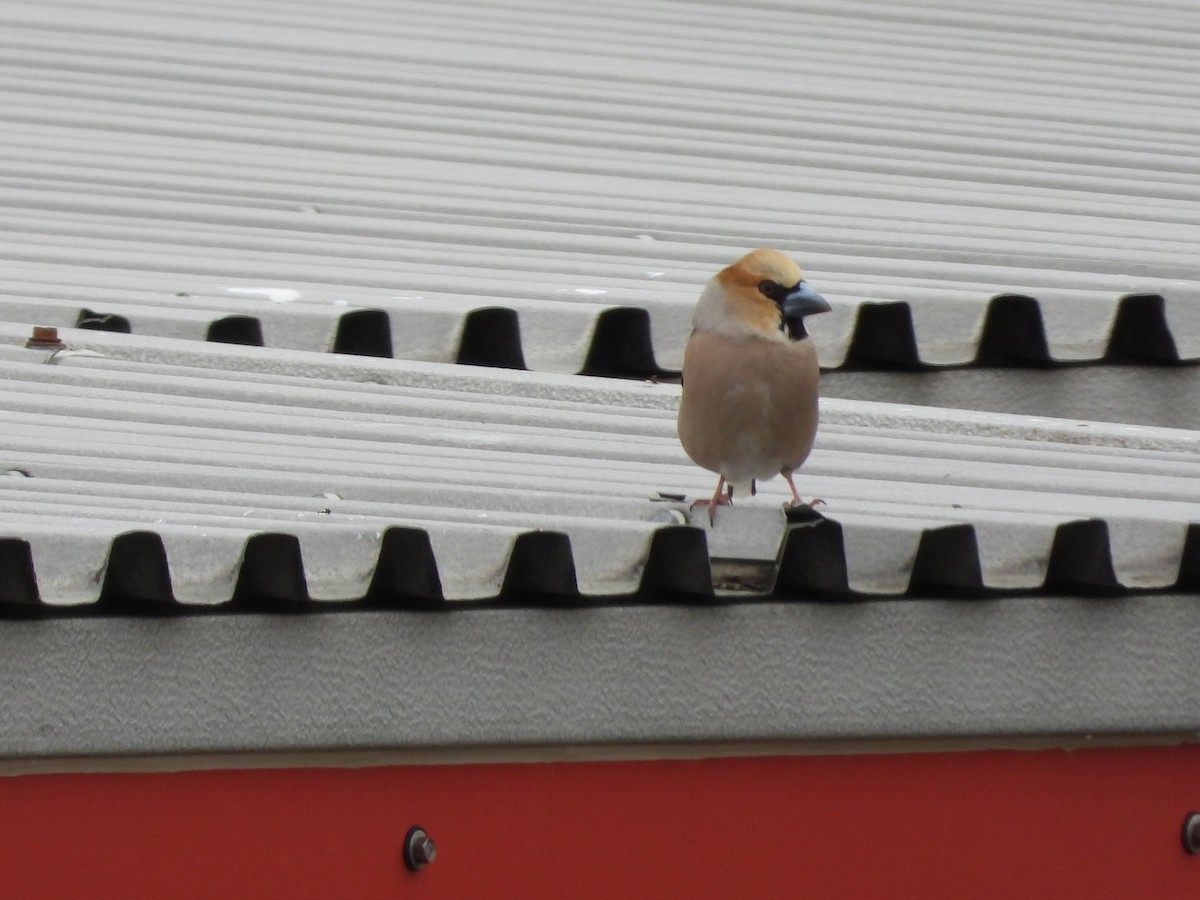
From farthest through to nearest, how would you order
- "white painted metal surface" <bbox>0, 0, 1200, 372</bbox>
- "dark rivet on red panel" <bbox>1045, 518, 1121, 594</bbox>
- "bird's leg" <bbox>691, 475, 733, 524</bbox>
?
"white painted metal surface" <bbox>0, 0, 1200, 372</bbox>, "bird's leg" <bbox>691, 475, 733, 524</bbox>, "dark rivet on red panel" <bbox>1045, 518, 1121, 594</bbox>

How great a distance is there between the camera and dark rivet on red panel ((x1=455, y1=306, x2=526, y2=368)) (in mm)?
4316

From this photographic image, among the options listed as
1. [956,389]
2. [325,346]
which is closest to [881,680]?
[956,389]

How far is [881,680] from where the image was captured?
2.93 metres

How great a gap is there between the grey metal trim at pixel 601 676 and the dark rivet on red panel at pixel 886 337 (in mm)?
1352

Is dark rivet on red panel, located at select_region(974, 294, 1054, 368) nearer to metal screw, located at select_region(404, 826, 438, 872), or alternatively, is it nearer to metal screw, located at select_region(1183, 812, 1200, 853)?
metal screw, located at select_region(1183, 812, 1200, 853)

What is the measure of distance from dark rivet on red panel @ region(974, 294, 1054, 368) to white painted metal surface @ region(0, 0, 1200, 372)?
0.06 metres

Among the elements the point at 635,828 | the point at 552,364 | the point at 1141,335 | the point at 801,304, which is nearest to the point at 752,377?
the point at 801,304

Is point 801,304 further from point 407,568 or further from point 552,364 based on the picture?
Result: point 552,364

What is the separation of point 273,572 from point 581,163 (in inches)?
145

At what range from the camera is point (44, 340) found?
401cm

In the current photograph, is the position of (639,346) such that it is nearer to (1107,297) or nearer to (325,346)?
(325,346)

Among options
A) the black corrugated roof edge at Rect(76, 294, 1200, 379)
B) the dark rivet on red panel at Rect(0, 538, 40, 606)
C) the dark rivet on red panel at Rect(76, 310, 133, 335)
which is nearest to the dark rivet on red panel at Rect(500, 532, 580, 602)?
the dark rivet on red panel at Rect(0, 538, 40, 606)

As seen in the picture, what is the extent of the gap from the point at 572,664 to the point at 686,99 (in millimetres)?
4506

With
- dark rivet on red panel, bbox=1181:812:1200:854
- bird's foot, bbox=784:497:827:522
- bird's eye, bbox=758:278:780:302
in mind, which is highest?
bird's eye, bbox=758:278:780:302
